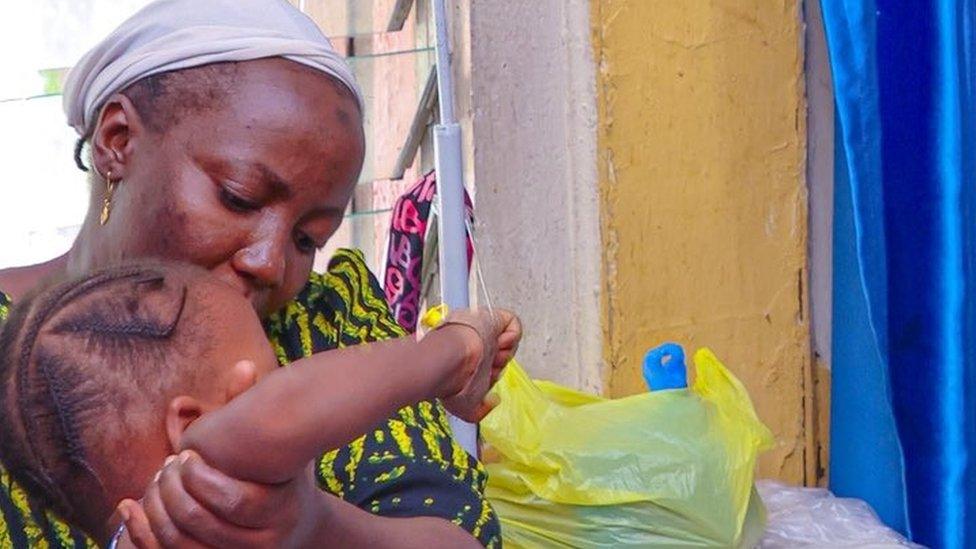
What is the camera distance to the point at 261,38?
201cm

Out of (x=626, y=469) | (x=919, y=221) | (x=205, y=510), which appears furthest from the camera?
(x=919, y=221)

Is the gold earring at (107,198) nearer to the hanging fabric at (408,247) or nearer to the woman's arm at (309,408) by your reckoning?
the woman's arm at (309,408)

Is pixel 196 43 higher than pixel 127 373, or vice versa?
pixel 196 43

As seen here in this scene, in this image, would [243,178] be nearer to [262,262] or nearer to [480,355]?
[262,262]

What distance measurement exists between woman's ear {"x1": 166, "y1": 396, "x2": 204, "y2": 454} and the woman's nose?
304mm

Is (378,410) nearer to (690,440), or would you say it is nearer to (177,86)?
(177,86)

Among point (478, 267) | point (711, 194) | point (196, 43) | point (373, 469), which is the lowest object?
point (373, 469)

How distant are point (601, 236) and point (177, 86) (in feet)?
4.51

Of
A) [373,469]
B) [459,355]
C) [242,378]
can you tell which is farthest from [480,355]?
[373,469]

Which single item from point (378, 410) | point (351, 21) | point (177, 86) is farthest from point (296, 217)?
point (351, 21)

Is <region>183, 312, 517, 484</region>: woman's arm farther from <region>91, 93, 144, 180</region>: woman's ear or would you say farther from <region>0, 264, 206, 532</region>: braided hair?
<region>91, 93, 144, 180</region>: woman's ear

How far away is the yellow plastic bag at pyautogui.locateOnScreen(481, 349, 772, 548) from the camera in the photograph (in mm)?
2818

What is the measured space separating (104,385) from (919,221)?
6.05ft

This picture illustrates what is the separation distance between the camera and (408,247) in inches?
→ 131
